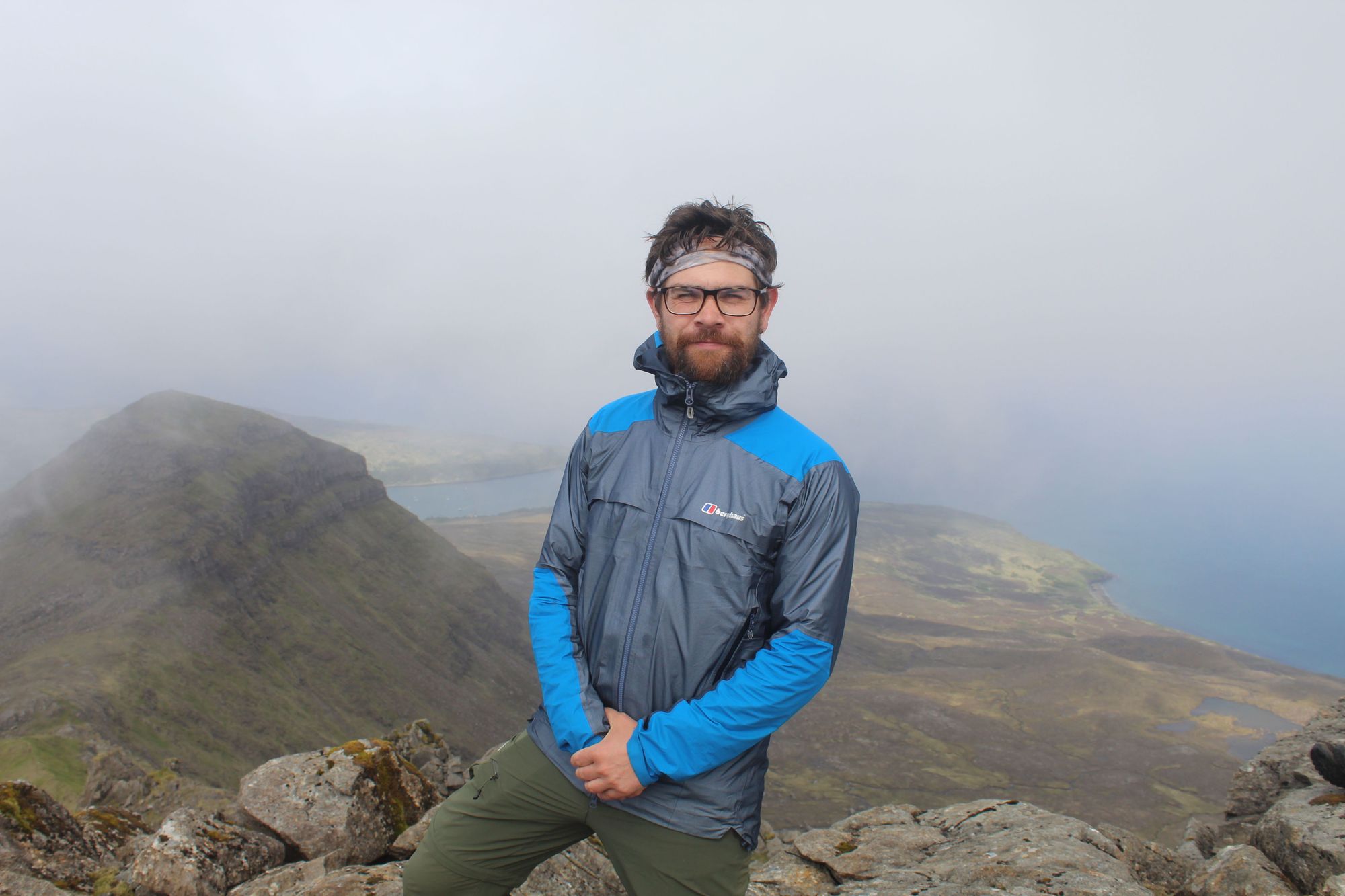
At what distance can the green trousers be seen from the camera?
4227 millimetres

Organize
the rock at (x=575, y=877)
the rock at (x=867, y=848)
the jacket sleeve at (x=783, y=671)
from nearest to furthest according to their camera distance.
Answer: the jacket sleeve at (x=783, y=671) < the rock at (x=575, y=877) < the rock at (x=867, y=848)

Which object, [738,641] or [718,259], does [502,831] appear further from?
[718,259]

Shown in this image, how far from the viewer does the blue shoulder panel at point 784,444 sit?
4.38 metres

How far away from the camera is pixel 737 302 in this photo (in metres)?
4.70

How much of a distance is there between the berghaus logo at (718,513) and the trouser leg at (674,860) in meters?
1.96

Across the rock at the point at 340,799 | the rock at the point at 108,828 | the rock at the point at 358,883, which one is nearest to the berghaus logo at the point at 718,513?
the rock at the point at 358,883

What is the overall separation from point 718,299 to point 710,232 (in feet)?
1.72

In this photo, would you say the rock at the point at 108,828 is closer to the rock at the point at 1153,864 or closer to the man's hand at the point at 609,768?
the man's hand at the point at 609,768

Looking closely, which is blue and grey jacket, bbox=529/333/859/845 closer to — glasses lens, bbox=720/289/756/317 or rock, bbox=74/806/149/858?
glasses lens, bbox=720/289/756/317

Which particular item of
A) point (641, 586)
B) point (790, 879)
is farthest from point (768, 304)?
point (790, 879)

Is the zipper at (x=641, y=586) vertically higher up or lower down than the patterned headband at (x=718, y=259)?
lower down

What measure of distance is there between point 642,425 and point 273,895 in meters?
7.26

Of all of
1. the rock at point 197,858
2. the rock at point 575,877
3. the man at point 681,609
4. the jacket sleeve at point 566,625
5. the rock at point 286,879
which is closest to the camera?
the man at point 681,609

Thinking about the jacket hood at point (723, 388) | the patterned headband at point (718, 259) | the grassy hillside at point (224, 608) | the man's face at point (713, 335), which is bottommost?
the grassy hillside at point (224, 608)
